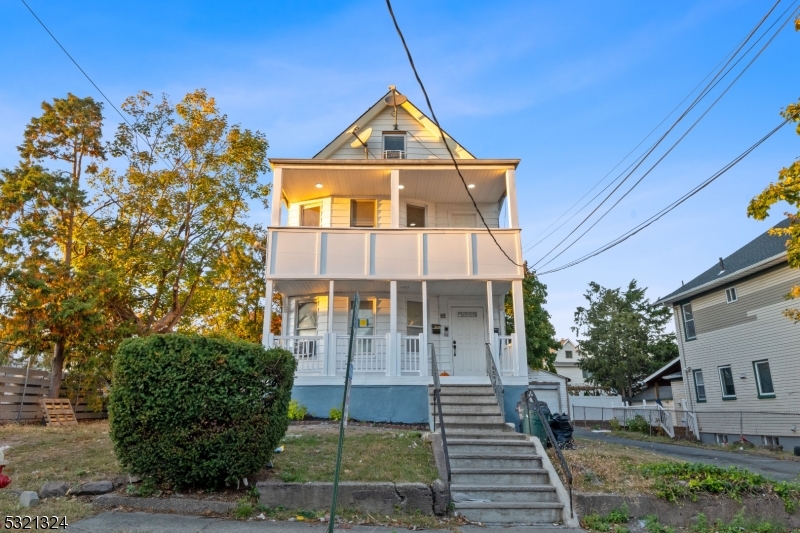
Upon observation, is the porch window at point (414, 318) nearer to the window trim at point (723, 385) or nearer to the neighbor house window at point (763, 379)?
the neighbor house window at point (763, 379)

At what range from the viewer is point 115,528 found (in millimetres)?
5305

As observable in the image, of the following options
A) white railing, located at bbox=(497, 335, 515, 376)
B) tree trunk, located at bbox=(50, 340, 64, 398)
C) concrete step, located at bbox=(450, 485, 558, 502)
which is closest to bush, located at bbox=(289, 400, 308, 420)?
white railing, located at bbox=(497, 335, 515, 376)

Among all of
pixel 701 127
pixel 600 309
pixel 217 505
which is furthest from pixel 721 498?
pixel 600 309

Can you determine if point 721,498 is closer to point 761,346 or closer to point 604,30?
point 604,30

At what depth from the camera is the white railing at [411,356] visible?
12.6 meters

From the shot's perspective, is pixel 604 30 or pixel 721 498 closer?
pixel 721 498

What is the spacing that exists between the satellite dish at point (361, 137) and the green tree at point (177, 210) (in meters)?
4.98

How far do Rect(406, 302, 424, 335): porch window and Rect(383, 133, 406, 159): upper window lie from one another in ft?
15.5

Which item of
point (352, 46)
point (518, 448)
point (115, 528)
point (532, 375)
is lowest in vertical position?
point (115, 528)

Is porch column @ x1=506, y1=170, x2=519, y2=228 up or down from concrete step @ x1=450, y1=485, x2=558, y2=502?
up

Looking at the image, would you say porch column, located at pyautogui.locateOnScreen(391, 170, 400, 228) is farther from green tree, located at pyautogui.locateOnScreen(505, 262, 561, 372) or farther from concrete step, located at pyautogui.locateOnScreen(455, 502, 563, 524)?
green tree, located at pyautogui.locateOnScreen(505, 262, 561, 372)

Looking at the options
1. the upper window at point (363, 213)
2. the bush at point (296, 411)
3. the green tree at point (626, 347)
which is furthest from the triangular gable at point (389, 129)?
the green tree at point (626, 347)

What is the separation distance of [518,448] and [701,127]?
7.50 m

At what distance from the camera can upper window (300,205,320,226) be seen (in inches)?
639
